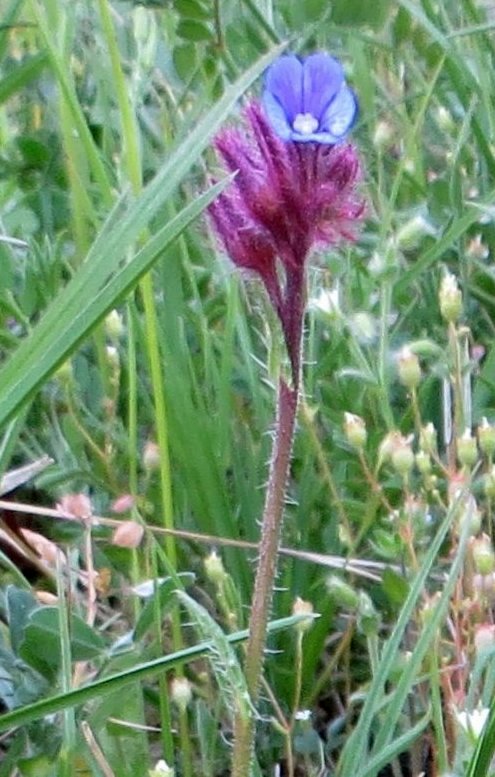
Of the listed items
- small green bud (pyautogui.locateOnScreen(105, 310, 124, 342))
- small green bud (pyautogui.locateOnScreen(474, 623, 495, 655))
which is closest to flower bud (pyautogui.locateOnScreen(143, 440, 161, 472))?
small green bud (pyautogui.locateOnScreen(105, 310, 124, 342))

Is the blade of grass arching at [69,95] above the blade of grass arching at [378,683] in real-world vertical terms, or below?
above

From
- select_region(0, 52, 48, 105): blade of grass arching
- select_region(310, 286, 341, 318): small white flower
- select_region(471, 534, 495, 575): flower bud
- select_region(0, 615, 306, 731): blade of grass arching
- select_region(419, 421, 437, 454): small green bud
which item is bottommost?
select_region(471, 534, 495, 575): flower bud

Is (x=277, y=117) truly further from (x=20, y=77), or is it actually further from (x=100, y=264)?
(x=20, y=77)

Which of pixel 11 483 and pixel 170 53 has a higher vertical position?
pixel 170 53

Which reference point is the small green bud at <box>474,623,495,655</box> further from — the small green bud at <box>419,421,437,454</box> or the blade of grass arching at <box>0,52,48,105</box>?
the blade of grass arching at <box>0,52,48,105</box>

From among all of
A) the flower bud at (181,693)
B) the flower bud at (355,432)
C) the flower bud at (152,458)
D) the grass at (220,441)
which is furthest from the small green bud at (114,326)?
the flower bud at (181,693)

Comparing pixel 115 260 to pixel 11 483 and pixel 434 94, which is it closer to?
pixel 11 483

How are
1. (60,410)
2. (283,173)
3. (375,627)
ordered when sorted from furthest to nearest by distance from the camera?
1. (60,410)
2. (375,627)
3. (283,173)

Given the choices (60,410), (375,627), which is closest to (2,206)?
(60,410)

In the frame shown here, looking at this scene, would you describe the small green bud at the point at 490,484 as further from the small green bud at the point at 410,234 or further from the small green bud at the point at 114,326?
the small green bud at the point at 114,326
